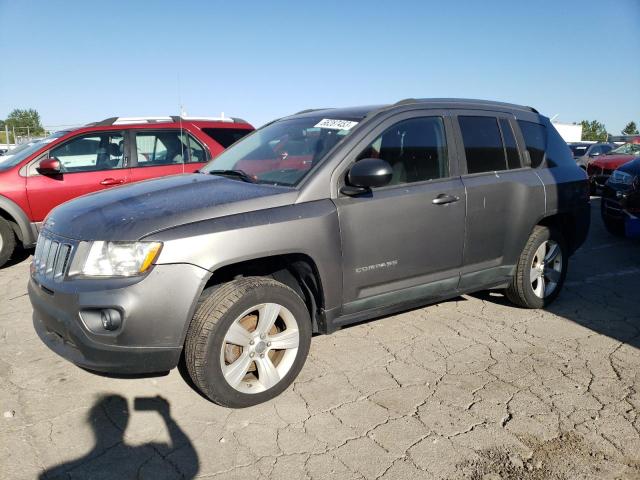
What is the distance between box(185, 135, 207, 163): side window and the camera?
7020 mm

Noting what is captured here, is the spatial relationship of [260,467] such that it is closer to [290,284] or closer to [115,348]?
[115,348]

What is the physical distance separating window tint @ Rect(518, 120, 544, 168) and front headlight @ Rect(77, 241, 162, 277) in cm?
341

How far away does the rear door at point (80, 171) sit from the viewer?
20.8 ft

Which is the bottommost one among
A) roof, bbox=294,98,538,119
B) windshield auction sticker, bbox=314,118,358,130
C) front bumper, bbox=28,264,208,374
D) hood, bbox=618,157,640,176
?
front bumper, bbox=28,264,208,374

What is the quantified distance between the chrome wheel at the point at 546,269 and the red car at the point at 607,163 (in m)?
7.60

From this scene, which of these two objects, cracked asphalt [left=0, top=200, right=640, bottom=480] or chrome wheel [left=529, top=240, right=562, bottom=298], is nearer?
cracked asphalt [left=0, top=200, right=640, bottom=480]

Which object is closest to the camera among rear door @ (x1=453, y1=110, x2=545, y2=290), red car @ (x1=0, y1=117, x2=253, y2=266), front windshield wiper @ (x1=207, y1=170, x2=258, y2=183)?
front windshield wiper @ (x1=207, y1=170, x2=258, y2=183)

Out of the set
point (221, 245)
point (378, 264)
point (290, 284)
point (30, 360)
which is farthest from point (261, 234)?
point (30, 360)

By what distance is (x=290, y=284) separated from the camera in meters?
3.38

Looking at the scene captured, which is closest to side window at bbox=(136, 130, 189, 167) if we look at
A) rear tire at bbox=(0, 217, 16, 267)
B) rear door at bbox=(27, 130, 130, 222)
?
rear door at bbox=(27, 130, 130, 222)

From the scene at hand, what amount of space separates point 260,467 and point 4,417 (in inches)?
62.2

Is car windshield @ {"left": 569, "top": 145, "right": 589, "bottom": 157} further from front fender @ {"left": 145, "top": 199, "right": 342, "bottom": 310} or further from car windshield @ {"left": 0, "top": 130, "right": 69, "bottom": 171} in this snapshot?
front fender @ {"left": 145, "top": 199, "right": 342, "bottom": 310}

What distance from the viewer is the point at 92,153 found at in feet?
21.9

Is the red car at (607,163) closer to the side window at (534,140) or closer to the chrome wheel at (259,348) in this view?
the side window at (534,140)
